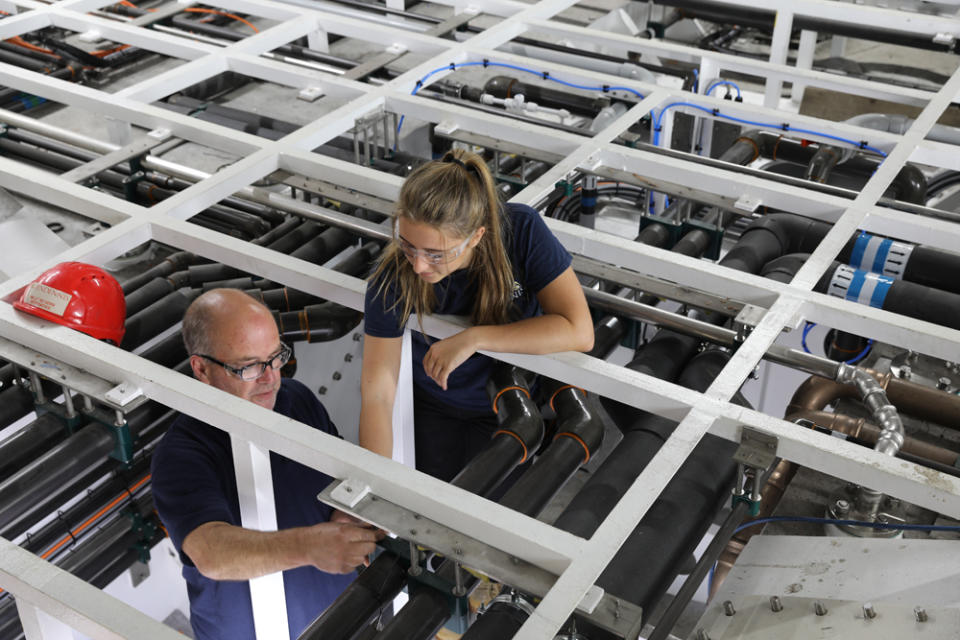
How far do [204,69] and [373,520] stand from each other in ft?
8.49

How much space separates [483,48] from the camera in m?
4.20

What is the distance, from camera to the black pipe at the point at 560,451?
7.56ft

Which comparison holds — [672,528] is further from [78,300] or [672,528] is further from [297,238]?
A: [297,238]

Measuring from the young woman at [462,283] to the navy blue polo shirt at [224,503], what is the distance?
24 centimetres

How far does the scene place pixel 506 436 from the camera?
249cm

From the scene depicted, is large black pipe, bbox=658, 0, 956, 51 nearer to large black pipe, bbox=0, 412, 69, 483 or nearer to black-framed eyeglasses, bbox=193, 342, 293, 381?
black-framed eyeglasses, bbox=193, 342, 293, 381

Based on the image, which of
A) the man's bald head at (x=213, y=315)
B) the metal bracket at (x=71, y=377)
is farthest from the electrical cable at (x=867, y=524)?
the metal bracket at (x=71, y=377)

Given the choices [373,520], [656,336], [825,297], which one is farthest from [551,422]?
[373,520]

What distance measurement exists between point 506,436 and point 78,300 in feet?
3.74

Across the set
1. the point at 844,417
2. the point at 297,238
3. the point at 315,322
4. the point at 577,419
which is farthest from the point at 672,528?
the point at 297,238

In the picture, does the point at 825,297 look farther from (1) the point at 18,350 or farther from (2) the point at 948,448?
(1) the point at 18,350

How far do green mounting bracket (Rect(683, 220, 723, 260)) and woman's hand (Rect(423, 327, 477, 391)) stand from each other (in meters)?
1.44

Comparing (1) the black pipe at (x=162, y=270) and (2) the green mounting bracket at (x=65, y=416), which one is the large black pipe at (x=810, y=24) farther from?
(2) the green mounting bracket at (x=65, y=416)

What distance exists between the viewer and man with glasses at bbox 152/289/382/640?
203 cm
